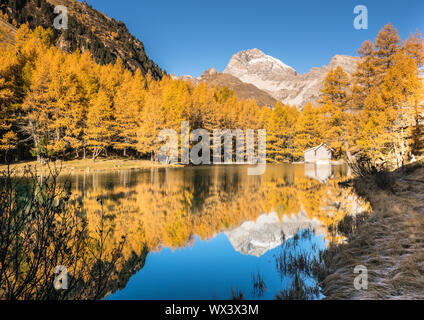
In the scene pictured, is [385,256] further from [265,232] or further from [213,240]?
[213,240]

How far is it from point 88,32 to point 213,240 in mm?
97611

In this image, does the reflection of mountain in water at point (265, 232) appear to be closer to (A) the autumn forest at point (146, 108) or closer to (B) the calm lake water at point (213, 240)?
(B) the calm lake water at point (213, 240)

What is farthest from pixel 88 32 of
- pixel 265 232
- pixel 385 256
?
pixel 385 256

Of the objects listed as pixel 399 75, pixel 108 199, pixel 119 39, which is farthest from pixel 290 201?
pixel 119 39

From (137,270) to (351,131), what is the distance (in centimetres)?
2713

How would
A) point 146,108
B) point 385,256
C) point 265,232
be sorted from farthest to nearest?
point 146,108
point 265,232
point 385,256

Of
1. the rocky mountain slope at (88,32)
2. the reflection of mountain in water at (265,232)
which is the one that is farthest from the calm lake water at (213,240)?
the rocky mountain slope at (88,32)

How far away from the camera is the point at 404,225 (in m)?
5.24

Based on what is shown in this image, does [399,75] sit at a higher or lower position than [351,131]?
higher

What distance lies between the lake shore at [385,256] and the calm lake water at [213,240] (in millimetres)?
467

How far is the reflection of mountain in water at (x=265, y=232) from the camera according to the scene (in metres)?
5.87

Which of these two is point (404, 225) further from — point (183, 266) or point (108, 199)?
point (108, 199)

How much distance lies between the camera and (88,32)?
8288 centimetres

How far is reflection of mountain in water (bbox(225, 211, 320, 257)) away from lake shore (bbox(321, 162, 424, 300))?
1359 millimetres
